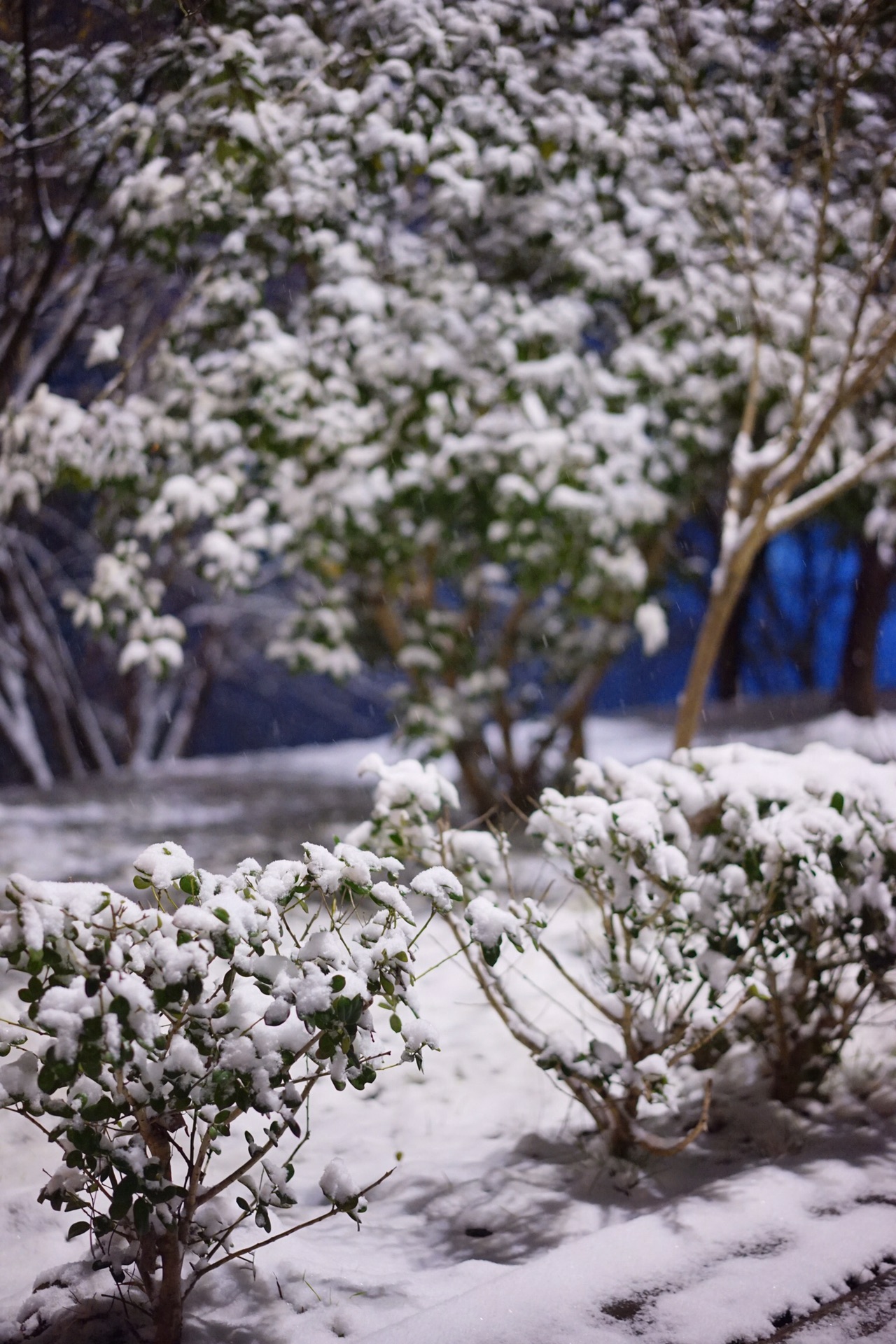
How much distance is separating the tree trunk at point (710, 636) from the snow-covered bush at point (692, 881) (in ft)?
5.02

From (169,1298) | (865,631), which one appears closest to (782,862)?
(169,1298)

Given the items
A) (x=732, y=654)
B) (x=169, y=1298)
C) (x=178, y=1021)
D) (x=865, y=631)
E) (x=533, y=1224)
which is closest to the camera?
(x=178, y=1021)

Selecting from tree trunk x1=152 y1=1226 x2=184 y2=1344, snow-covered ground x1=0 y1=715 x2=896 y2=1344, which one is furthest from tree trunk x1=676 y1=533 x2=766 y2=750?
tree trunk x1=152 y1=1226 x2=184 y2=1344

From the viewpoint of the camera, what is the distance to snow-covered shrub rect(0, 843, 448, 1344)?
134cm

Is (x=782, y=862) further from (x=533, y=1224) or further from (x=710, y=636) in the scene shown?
(x=710, y=636)

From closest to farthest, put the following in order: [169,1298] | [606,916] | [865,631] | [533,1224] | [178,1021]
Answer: [178,1021]
[169,1298]
[533,1224]
[606,916]
[865,631]

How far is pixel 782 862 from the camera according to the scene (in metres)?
2.19

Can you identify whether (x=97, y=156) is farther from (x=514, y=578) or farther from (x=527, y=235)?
(x=514, y=578)

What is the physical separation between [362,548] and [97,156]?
235 centimetres

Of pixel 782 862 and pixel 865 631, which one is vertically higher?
pixel 865 631

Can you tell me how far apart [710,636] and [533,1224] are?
2.63m

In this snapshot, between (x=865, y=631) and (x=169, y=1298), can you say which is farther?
(x=865, y=631)

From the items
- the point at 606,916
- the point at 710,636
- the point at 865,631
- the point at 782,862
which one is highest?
the point at 865,631

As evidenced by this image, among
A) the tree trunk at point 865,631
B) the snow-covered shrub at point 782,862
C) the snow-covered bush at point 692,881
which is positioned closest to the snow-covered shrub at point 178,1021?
the snow-covered bush at point 692,881
